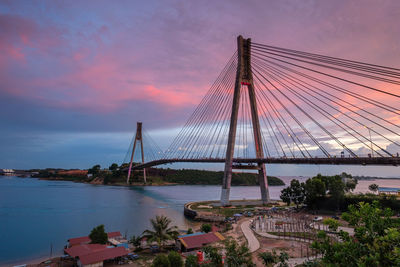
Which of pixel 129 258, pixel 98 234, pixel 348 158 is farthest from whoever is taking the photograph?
pixel 348 158

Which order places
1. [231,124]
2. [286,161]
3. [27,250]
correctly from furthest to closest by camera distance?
[231,124] → [286,161] → [27,250]

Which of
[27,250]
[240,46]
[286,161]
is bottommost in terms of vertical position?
[27,250]

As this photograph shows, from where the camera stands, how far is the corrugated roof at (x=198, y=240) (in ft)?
64.1

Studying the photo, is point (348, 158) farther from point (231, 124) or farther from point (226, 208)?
point (226, 208)

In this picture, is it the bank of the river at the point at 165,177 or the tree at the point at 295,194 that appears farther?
the bank of the river at the point at 165,177

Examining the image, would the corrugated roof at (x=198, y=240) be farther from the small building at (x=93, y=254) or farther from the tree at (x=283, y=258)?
the tree at (x=283, y=258)

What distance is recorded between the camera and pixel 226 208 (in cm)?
3566

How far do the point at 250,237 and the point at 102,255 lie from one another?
12.4 metres

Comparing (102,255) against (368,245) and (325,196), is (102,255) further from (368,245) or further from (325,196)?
(325,196)

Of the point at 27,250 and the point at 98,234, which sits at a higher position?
the point at 98,234

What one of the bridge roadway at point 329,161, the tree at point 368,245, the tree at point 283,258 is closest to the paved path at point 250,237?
the tree at point 283,258

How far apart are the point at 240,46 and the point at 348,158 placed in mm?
20487

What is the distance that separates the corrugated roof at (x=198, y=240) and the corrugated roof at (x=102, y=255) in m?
4.48

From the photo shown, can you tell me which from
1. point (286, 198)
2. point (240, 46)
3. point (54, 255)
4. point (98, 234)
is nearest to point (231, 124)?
point (240, 46)
